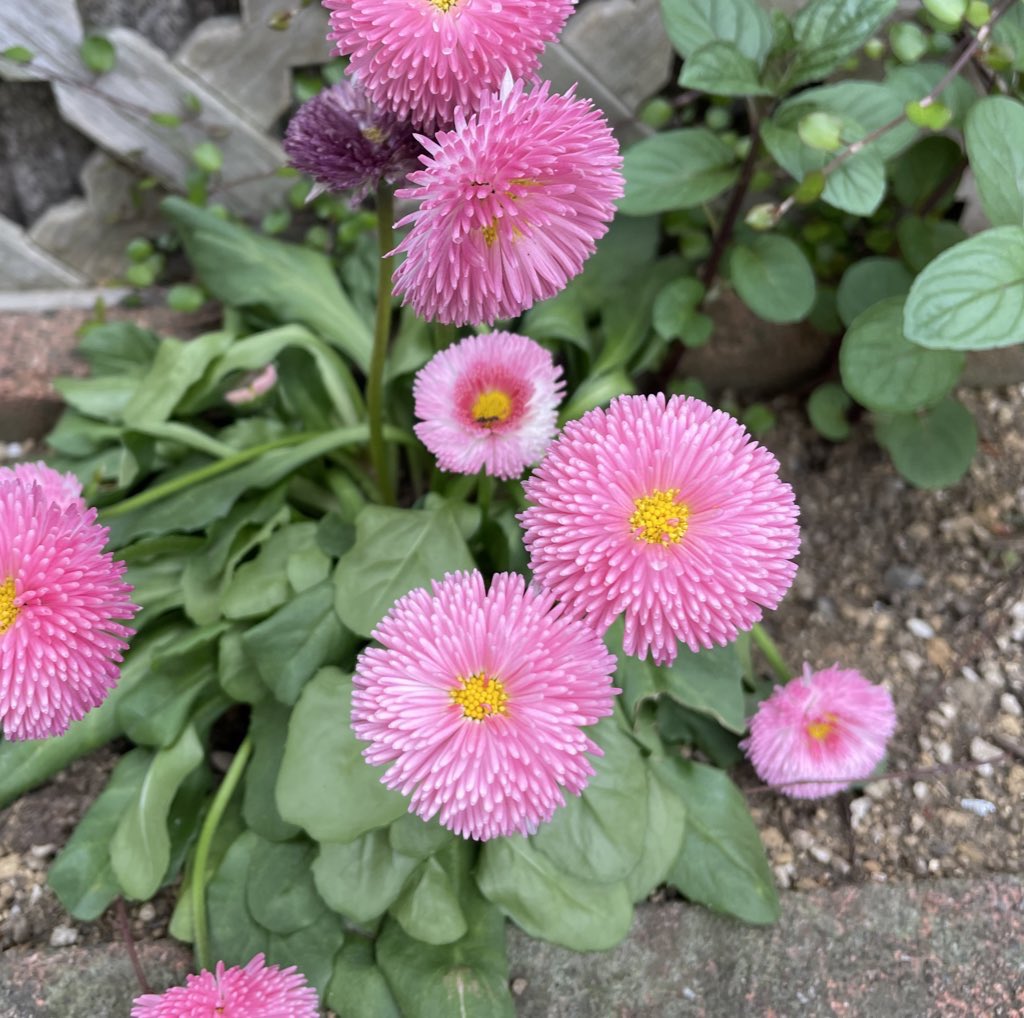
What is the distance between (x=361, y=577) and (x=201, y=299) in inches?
31.6

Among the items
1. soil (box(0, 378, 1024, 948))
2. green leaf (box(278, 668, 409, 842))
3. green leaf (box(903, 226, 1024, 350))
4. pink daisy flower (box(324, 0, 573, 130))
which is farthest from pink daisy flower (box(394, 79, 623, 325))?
soil (box(0, 378, 1024, 948))

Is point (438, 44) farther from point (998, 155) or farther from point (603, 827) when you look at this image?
point (603, 827)

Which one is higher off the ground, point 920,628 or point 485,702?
point 485,702

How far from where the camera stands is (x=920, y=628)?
1.47 metres

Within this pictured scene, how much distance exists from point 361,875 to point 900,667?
2.88 feet

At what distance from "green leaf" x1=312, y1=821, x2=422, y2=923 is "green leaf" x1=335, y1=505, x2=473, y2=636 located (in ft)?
0.82

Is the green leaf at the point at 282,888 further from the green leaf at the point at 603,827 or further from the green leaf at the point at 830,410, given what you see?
the green leaf at the point at 830,410

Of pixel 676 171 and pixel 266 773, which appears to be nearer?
pixel 266 773

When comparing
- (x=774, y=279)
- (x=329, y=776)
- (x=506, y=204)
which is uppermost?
(x=506, y=204)

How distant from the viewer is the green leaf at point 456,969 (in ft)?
3.39

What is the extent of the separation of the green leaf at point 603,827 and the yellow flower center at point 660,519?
1.27 feet

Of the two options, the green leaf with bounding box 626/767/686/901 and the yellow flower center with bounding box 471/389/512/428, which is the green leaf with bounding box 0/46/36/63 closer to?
the yellow flower center with bounding box 471/389/512/428

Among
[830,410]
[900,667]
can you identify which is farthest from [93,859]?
[830,410]

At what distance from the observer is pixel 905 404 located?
1.22 m
